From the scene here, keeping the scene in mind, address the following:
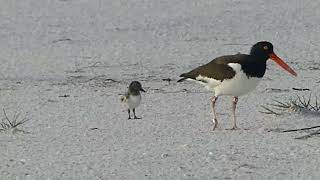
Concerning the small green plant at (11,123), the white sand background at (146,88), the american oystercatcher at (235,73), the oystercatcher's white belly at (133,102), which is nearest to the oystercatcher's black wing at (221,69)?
the american oystercatcher at (235,73)

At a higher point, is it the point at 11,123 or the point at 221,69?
the point at 221,69

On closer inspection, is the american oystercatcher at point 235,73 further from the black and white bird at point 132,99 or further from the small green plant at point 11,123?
the small green plant at point 11,123

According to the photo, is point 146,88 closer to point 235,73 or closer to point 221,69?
point 221,69

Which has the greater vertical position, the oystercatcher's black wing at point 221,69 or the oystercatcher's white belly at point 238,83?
the oystercatcher's black wing at point 221,69

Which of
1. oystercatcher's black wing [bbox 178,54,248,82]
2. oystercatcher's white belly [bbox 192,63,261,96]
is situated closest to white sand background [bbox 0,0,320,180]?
oystercatcher's white belly [bbox 192,63,261,96]

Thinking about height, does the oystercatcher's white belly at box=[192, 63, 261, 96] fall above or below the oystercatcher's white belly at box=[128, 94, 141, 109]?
above

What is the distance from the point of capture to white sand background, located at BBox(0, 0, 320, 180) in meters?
6.43

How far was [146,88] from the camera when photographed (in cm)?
1011

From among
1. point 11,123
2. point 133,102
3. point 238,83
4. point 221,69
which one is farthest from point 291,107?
point 11,123

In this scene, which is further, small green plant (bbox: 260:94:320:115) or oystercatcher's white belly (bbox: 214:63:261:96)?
small green plant (bbox: 260:94:320:115)

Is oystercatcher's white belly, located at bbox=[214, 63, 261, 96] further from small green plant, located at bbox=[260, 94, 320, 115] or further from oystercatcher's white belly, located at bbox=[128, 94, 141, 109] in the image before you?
oystercatcher's white belly, located at bbox=[128, 94, 141, 109]

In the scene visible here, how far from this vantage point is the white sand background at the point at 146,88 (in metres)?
6.43

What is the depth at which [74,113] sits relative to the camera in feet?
28.3

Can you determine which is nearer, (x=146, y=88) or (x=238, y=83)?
(x=238, y=83)
